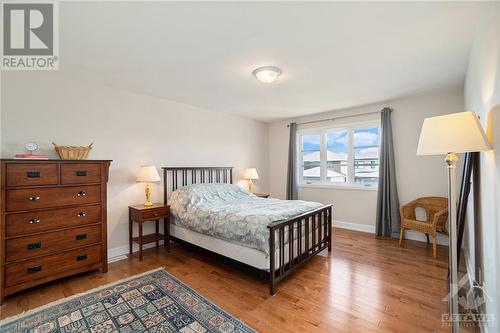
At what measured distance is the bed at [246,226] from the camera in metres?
2.35

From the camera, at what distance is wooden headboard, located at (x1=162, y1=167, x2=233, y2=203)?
3.84 metres

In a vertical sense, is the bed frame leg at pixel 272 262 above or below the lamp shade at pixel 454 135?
below

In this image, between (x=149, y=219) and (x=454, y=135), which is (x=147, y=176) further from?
(x=454, y=135)

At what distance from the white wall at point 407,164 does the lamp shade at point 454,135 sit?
270 centimetres

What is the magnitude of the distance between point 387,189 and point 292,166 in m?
1.98

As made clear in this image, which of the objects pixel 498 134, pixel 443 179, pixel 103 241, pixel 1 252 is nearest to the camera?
pixel 498 134

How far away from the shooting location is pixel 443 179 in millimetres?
3643

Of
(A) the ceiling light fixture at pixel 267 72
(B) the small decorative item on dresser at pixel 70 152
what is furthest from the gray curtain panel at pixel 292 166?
(B) the small decorative item on dresser at pixel 70 152

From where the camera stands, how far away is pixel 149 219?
126 inches

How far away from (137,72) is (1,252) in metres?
2.22

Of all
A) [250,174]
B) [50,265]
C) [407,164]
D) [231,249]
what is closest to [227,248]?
[231,249]

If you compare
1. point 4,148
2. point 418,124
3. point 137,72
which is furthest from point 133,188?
point 418,124

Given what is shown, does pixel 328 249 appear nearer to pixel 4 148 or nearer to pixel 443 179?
pixel 443 179

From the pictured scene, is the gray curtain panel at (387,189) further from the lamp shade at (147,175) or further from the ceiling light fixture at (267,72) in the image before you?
the lamp shade at (147,175)
